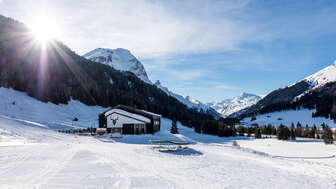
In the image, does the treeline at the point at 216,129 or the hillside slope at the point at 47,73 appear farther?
the treeline at the point at 216,129

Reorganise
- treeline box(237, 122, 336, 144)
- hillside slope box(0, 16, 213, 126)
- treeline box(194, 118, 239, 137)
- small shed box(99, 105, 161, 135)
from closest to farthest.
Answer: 1. small shed box(99, 105, 161, 135)
2. treeline box(237, 122, 336, 144)
3. hillside slope box(0, 16, 213, 126)
4. treeline box(194, 118, 239, 137)

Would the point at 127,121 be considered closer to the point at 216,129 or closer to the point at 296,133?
the point at 216,129

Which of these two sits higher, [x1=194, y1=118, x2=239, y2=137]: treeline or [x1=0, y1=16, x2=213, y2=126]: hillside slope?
[x1=0, y1=16, x2=213, y2=126]: hillside slope

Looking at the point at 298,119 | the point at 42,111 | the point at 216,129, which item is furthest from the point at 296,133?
the point at 298,119

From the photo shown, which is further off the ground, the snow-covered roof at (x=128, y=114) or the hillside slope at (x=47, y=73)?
the hillside slope at (x=47, y=73)

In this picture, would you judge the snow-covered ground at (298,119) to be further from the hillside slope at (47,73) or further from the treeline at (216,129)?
the treeline at (216,129)

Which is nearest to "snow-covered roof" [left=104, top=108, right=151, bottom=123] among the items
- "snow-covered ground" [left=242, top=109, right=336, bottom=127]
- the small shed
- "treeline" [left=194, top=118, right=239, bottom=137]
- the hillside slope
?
the small shed

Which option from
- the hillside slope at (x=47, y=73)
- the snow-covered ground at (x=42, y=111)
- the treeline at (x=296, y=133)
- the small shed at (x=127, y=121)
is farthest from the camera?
the hillside slope at (x=47, y=73)

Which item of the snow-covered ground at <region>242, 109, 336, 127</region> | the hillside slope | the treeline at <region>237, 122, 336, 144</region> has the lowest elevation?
the treeline at <region>237, 122, 336, 144</region>

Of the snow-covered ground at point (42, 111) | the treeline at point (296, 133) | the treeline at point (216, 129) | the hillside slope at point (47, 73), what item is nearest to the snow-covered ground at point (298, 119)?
the treeline at point (296, 133)

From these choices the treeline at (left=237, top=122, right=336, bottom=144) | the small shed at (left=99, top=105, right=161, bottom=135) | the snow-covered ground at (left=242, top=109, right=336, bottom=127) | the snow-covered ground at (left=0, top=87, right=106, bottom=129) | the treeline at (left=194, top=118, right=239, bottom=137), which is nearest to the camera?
the snow-covered ground at (left=0, top=87, right=106, bottom=129)

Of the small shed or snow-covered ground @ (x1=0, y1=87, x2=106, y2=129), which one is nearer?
snow-covered ground @ (x1=0, y1=87, x2=106, y2=129)

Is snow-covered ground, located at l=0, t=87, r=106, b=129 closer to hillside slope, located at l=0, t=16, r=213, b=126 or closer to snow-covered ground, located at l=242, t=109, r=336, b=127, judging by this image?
hillside slope, located at l=0, t=16, r=213, b=126

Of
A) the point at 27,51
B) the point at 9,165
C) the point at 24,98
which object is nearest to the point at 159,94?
the point at 27,51
